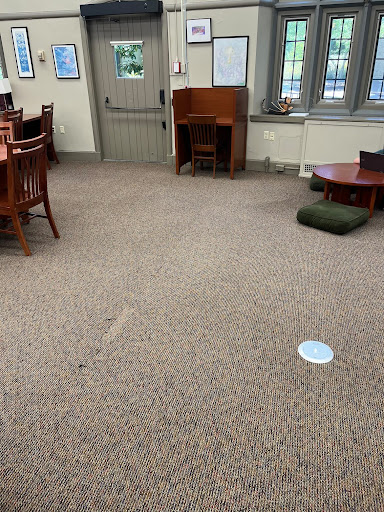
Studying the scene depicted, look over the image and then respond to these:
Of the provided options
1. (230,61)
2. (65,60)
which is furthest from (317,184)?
(65,60)

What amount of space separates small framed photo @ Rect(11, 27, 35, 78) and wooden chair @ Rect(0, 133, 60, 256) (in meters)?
3.35

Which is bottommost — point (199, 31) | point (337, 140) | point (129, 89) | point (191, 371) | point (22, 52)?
point (191, 371)

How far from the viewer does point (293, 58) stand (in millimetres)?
5074

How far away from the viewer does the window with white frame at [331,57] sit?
4.66m

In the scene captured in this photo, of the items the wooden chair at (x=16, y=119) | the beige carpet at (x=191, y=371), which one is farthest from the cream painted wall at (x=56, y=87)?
the beige carpet at (x=191, y=371)

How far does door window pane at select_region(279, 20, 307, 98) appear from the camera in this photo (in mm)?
4941

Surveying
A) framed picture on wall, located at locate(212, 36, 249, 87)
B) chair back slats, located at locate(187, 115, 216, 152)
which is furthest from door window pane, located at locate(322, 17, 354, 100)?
chair back slats, located at locate(187, 115, 216, 152)

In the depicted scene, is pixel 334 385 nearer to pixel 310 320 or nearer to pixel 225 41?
pixel 310 320

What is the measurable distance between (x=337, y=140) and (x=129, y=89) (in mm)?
2971

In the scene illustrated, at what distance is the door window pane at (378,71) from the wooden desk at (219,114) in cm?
158

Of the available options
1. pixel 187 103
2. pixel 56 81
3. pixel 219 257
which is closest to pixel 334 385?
pixel 219 257

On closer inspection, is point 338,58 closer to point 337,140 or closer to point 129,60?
point 337,140

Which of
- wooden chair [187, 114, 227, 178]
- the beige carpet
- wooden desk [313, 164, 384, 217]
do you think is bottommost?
the beige carpet

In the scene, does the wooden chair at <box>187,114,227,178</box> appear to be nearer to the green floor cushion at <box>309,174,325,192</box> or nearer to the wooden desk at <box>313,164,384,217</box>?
the green floor cushion at <box>309,174,325,192</box>
